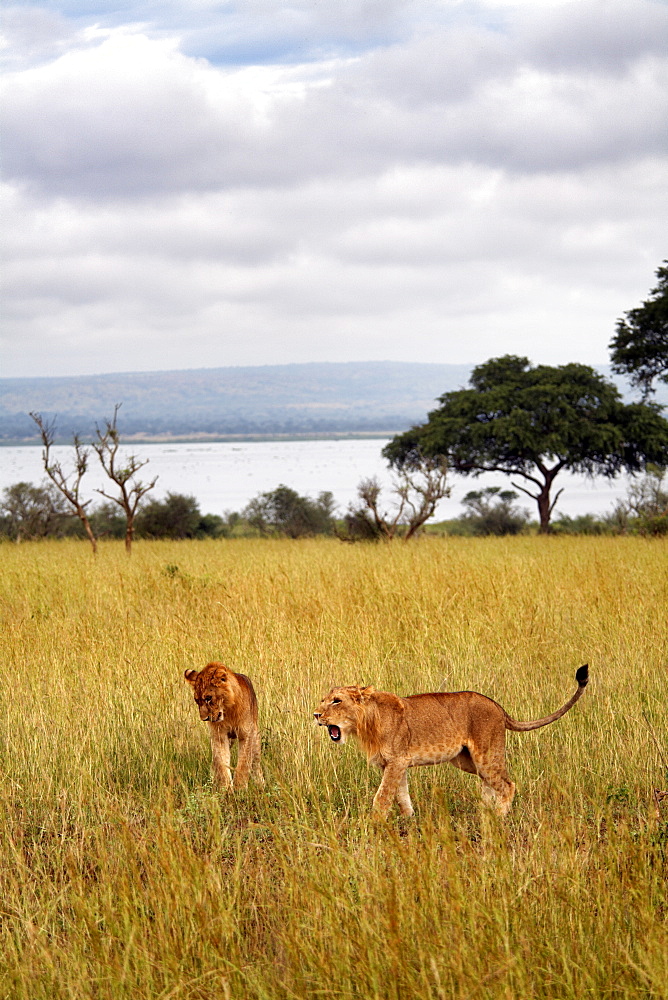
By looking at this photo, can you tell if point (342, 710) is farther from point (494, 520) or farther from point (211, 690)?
point (494, 520)

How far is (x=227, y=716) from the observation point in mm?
4578

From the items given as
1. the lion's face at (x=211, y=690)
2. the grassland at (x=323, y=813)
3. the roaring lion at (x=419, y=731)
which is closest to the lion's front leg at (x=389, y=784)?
the roaring lion at (x=419, y=731)

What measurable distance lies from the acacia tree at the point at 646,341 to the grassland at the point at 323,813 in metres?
18.1

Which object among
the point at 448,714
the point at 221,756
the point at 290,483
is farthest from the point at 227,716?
the point at 290,483

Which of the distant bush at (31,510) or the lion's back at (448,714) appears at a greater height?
the distant bush at (31,510)

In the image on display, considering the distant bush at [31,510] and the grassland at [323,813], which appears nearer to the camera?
the grassland at [323,813]

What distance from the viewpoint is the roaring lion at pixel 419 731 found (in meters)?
3.83

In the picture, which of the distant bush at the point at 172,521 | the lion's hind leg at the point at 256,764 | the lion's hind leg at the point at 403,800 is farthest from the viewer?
the distant bush at the point at 172,521

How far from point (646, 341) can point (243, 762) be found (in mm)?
25089

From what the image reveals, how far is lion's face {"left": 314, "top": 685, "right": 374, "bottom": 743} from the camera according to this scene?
3750 mm

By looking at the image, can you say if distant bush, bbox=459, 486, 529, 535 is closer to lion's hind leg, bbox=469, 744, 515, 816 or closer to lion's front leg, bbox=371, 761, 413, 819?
Answer: lion's hind leg, bbox=469, 744, 515, 816

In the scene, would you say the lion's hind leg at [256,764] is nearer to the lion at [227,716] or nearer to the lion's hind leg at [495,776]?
the lion at [227,716]

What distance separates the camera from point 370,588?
10273 millimetres

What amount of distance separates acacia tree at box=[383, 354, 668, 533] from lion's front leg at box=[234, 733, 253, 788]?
1030 inches
